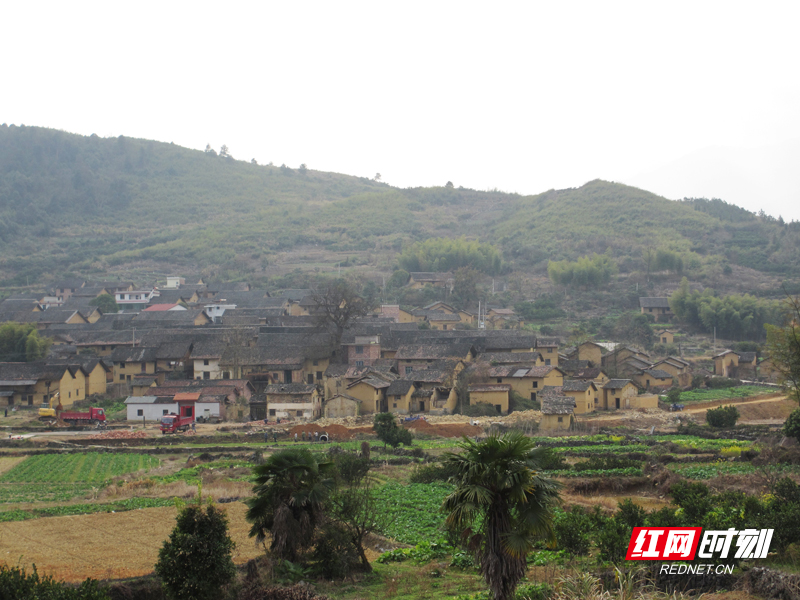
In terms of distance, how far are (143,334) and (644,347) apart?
133ft

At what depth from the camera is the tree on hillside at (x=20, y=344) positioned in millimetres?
50938

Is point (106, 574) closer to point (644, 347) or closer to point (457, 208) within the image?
point (644, 347)

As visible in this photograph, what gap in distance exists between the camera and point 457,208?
14938 centimetres

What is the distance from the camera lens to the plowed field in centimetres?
1620

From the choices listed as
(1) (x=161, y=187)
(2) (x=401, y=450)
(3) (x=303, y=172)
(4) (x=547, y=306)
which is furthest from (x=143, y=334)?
(3) (x=303, y=172)

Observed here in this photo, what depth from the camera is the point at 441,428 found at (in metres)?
37.5

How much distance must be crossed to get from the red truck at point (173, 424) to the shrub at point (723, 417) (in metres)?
28.1

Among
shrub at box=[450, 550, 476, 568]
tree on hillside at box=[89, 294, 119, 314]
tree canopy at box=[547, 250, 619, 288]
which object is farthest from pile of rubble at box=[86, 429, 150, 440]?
tree canopy at box=[547, 250, 619, 288]

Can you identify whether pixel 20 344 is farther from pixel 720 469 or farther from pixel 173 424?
pixel 720 469

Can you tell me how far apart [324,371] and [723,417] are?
2445 centimetres

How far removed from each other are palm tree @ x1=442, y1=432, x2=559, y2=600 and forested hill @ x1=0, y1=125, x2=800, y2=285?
86.9 metres

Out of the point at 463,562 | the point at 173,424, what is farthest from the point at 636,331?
the point at 463,562

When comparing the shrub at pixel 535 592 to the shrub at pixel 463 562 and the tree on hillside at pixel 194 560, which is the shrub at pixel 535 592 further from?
the tree on hillside at pixel 194 560

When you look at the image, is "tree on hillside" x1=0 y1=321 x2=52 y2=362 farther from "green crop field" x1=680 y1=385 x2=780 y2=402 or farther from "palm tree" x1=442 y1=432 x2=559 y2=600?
"palm tree" x1=442 y1=432 x2=559 y2=600
